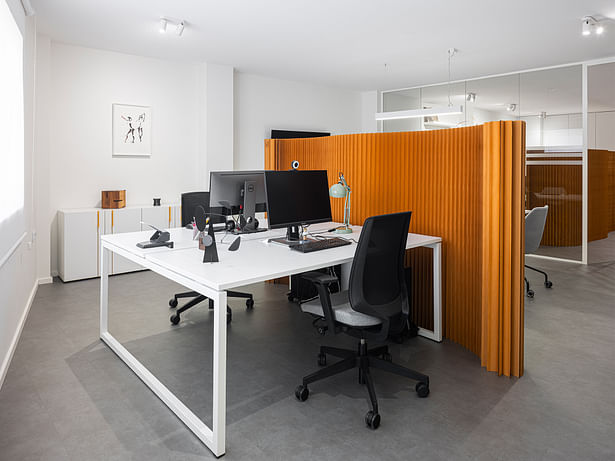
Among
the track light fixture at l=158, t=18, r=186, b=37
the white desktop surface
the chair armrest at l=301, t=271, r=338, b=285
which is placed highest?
the track light fixture at l=158, t=18, r=186, b=37

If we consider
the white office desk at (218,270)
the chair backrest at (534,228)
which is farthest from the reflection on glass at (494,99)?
the white office desk at (218,270)

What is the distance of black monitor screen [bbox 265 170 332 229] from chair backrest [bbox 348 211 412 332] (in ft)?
3.02

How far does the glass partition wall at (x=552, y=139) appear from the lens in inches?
248

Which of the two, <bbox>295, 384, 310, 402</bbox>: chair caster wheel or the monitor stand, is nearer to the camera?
<bbox>295, 384, 310, 402</bbox>: chair caster wheel

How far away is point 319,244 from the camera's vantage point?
2.98 meters

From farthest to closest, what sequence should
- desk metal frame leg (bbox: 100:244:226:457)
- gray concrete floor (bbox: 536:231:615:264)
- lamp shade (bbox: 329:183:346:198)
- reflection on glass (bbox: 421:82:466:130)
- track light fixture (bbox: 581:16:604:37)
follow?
reflection on glass (bbox: 421:82:466:130) → gray concrete floor (bbox: 536:231:615:264) → track light fixture (bbox: 581:16:604:37) → lamp shade (bbox: 329:183:346:198) → desk metal frame leg (bbox: 100:244:226:457)

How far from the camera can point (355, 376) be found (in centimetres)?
276

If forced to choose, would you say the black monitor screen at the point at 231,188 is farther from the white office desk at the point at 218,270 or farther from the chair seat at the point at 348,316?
the chair seat at the point at 348,316

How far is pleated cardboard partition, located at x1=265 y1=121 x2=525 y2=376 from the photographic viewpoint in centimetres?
272

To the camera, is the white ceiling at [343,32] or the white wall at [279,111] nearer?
the white ceiling at [343,32]

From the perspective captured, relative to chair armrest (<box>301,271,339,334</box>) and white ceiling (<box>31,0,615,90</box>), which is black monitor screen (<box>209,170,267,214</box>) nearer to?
chair armrest (<box>301,271,339,334</box>)

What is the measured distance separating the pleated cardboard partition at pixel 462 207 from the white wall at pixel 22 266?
2.83m

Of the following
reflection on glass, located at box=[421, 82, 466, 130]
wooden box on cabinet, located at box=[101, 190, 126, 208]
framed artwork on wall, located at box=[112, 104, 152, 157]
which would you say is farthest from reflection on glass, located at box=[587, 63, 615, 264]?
wooden box on cabinet, located at box=[101, 190, 126, 208]

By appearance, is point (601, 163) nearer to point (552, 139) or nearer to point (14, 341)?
point (552, 139)
